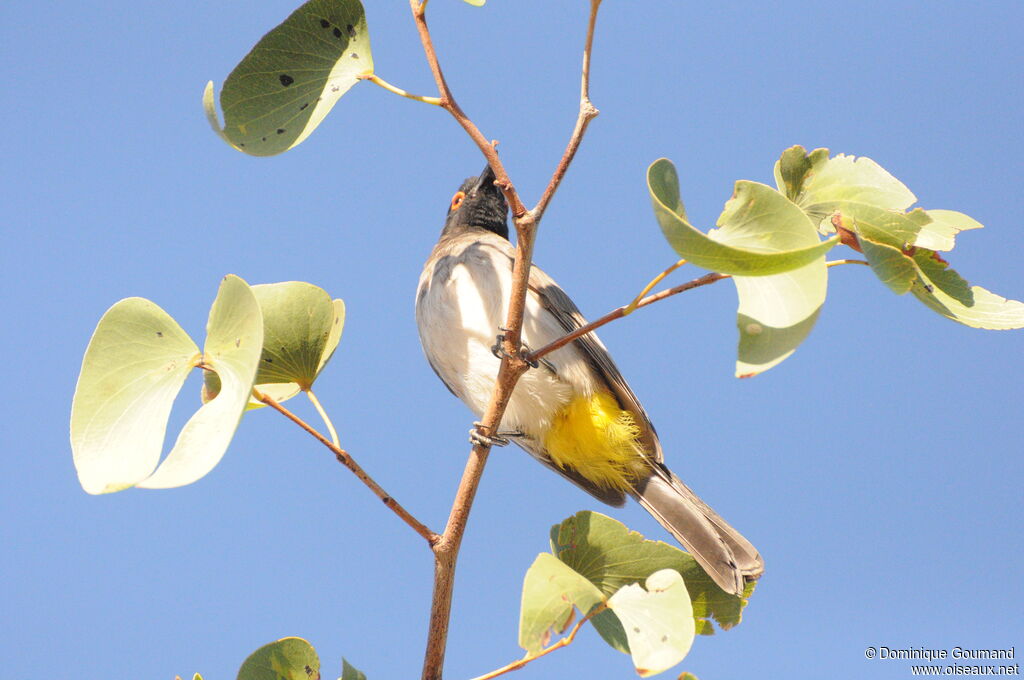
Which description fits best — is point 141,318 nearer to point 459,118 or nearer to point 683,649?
point 459,118

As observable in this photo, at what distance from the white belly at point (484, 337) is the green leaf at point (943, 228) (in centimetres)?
155

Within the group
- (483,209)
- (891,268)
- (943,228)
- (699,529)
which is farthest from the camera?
(483,209)

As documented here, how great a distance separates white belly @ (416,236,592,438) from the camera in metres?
3.06

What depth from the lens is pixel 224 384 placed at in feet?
4.63

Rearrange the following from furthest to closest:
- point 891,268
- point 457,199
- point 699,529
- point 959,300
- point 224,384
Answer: point 457,199 < point 699,529 < point 959,300 < point 891,268 < point 224,384

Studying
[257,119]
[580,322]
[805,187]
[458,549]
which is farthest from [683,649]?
[580,322]

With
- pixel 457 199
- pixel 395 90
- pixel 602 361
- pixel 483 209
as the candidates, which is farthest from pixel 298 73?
pixel 457 199

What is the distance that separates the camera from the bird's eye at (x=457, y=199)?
168 inches

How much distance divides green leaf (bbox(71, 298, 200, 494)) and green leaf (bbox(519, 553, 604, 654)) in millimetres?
692

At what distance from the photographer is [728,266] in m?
1.33

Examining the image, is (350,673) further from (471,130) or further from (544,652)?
(471,130)

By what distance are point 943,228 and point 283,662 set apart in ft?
5.51

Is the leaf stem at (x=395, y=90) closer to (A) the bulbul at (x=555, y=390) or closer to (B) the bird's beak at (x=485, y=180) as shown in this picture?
(A) the bulbul at (x=555, y=390)

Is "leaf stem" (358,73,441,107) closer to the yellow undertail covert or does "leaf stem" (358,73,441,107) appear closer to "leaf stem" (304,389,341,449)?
"leaf stem" (304,389,341,449)
